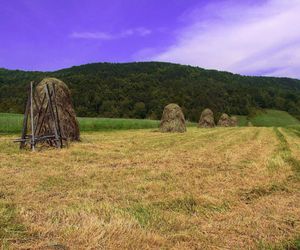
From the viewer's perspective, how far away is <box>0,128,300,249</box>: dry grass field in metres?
4.52

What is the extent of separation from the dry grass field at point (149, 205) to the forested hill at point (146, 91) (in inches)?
2496

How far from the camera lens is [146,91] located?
313ft

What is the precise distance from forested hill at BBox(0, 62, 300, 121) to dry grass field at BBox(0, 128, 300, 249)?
63.4 meters

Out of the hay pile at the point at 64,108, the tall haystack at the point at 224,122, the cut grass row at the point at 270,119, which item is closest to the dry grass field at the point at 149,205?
the hay pile at the point at 64,108

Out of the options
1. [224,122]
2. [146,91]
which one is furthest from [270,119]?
[146,91]

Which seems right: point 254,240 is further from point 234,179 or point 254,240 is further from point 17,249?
point 234,179

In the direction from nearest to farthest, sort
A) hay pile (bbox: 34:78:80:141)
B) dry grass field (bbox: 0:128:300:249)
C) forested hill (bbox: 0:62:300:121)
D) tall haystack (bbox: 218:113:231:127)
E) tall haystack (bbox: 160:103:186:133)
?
dry grass field (bbox: 0:128:300:249)
hay pile (bbox: 34:78:80:141)
tall haystack (bbox: 160:103:186:133)
tall haystack (bbox: 218:113:231:127)
forested hill (bbox: 0:62:300:121)

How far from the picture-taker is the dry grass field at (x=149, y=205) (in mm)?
4523

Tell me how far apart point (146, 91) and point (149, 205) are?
8963cm

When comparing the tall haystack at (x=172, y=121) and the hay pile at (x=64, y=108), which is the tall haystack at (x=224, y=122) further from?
the hay pile at (x=64, y=108)

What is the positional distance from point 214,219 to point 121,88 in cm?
8846

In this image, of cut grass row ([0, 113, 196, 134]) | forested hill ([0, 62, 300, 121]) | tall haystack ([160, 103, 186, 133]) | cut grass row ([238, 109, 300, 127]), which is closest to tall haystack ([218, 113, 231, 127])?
cut grass row ([0, 113, 196, 134])

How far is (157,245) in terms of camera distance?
4.39 m

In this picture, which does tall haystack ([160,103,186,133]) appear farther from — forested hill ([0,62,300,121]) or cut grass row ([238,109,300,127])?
cut grass row ([238,109,300,127])
